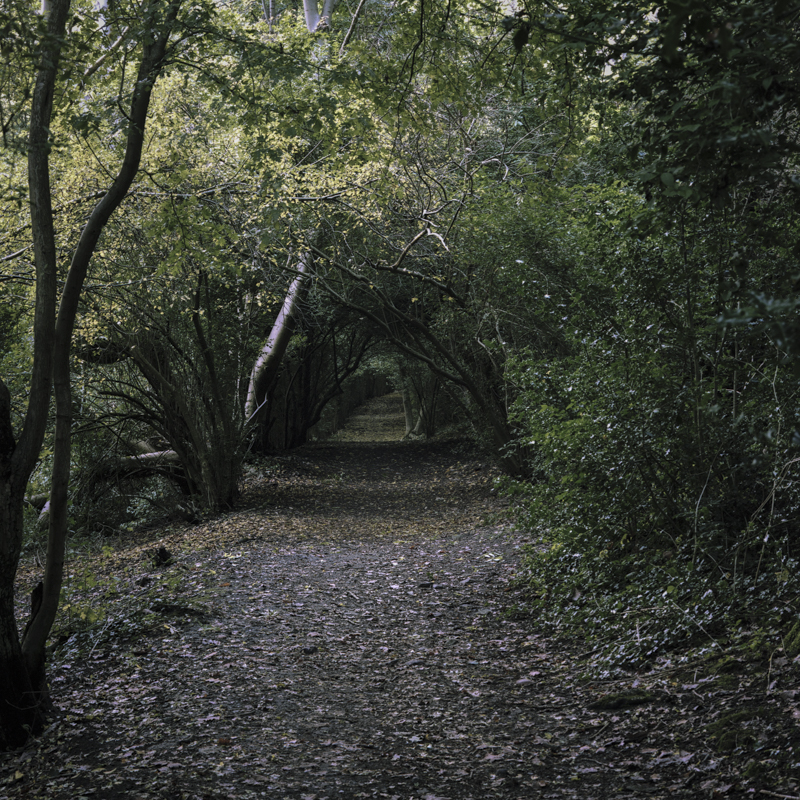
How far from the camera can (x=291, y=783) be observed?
3477mm

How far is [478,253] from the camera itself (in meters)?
10.5

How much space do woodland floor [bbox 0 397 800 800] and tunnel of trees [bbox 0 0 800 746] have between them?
0.62 metres

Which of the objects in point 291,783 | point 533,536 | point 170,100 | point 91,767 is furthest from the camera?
point 170,100

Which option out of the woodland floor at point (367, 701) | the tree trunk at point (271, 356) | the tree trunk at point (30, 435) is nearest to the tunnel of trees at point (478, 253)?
the tree trunk at point (30, 435)

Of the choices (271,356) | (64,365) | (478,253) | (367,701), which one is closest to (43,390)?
(64,365)

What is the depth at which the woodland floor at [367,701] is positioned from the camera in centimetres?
336

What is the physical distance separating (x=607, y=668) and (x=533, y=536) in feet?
13.0

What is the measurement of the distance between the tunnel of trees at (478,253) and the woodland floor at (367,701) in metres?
0.62

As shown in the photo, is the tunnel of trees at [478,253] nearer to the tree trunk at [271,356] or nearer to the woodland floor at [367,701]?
the woodland floor at [367,701]

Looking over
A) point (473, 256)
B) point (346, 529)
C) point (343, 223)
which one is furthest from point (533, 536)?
point (343, 223)

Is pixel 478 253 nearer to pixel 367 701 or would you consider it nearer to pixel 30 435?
pixel 367 701

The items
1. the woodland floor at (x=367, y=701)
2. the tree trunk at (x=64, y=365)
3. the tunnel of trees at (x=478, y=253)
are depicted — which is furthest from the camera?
the tree trunk at (x=64, y=365)

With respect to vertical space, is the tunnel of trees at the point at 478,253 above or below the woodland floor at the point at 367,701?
above

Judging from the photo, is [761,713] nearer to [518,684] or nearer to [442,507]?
[518,684]
